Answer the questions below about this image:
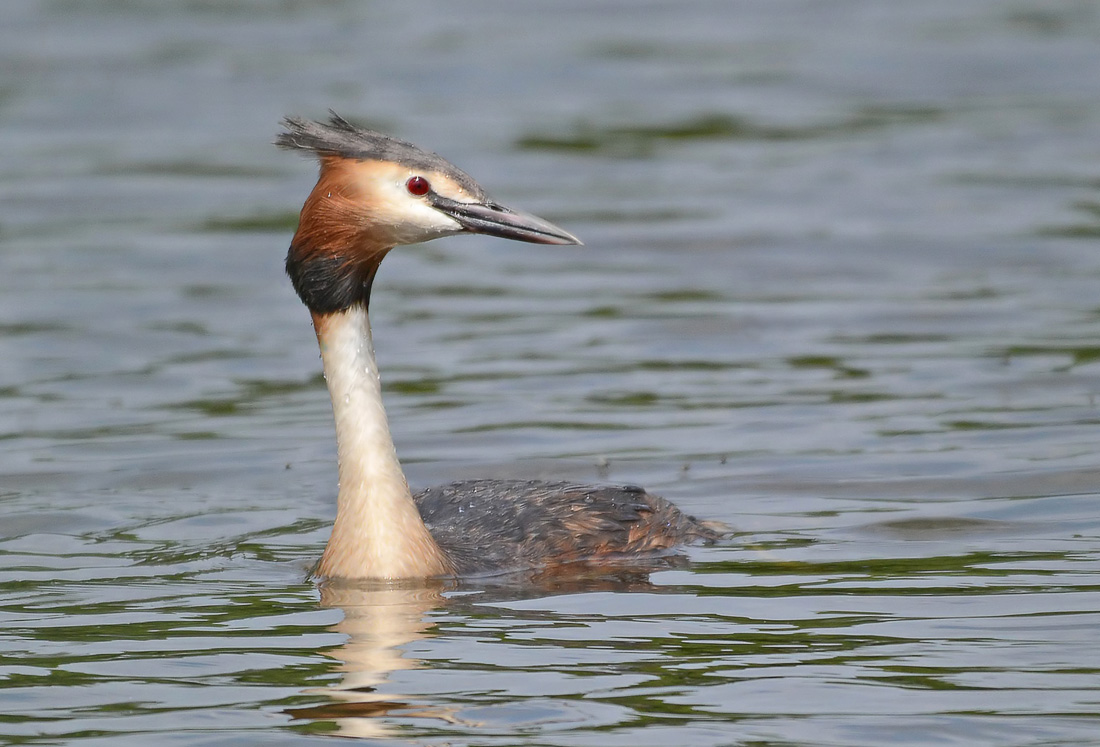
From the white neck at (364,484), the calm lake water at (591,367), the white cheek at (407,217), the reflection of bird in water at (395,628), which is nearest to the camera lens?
the reflection of bird in water at (395,628)

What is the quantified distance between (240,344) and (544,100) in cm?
949

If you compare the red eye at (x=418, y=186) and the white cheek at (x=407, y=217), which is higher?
the red eye at (x=418, y=186)

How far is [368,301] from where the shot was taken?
26.5 feet

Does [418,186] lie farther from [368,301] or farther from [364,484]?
[364,484]

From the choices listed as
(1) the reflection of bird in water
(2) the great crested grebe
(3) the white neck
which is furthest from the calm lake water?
(2) the great crested grebe

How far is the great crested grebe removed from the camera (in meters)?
7.98

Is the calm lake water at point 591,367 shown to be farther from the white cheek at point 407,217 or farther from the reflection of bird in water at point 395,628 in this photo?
the white cheek at point 407,217

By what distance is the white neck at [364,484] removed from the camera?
8180 millimetres

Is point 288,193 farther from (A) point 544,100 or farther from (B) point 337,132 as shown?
(B) point 337,132

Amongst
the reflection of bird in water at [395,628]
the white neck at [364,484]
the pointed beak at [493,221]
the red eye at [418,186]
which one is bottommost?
the reflection of bird in water at [395,628]

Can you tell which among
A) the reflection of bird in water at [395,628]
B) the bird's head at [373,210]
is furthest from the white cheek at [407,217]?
the reflection of bird in water at [395,628]

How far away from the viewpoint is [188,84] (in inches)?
953

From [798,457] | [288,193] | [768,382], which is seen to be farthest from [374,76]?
[798,457]

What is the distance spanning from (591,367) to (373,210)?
5.42m
